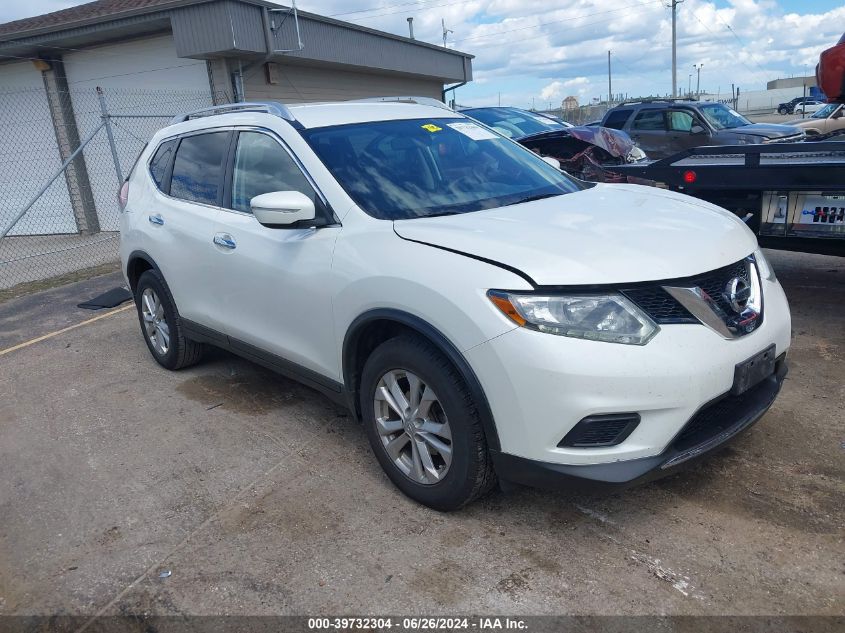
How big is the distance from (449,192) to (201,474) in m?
1.97

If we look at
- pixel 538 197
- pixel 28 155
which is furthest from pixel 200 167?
pixel 28 155

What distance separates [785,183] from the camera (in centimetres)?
497

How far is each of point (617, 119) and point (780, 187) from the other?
30.7 feet

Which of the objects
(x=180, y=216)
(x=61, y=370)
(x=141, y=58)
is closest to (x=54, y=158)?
(x=141, y=58)

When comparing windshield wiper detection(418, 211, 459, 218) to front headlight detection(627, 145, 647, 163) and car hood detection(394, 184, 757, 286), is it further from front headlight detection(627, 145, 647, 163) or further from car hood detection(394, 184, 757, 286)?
front headlight detection(627, 145, 647, 163)

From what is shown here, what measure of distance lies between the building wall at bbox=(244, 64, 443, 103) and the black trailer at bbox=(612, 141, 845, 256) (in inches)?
373

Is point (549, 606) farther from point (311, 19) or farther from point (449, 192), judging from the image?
point (311, 19)

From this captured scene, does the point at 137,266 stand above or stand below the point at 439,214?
below

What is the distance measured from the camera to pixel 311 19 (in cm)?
1352

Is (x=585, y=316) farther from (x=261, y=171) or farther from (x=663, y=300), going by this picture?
(x=261, y=171)

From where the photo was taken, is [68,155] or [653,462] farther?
[68,155]

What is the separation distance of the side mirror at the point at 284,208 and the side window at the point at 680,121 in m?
11.5

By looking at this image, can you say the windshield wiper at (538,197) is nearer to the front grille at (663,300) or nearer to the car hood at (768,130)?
the front grille at (663,300)

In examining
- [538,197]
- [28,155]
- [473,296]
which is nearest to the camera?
[473,296]
